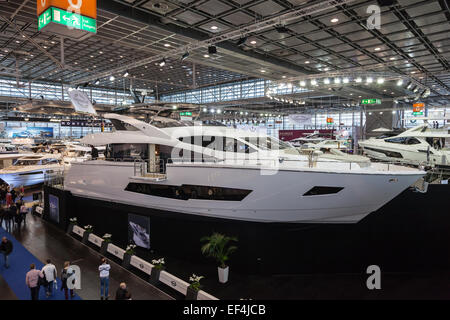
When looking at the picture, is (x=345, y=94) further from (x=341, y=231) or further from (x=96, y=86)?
(x=96, y=86)

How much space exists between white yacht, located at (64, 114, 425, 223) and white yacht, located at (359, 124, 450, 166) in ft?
11.4

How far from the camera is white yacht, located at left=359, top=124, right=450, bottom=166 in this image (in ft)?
29.0

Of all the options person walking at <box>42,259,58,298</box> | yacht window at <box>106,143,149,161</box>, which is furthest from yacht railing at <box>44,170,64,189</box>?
person walking at <box>42,259,58,298</box>

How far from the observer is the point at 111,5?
810 cm

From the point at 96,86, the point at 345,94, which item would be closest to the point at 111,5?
the point at 345,94

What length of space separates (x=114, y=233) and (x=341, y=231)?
7.10 metres

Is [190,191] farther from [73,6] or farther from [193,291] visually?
[73,6]

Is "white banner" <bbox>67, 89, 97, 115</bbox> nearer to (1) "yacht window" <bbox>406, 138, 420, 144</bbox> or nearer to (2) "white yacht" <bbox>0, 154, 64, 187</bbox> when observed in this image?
(2) "white yacht" <bbox>0, 154, 64, 187</bbox>

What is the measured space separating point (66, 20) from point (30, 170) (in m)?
13.2

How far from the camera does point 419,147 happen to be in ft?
30.6

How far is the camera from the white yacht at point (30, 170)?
14.6 meters

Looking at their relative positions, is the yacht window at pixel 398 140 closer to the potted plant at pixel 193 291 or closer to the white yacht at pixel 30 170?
the potted plant at pixel 193 291

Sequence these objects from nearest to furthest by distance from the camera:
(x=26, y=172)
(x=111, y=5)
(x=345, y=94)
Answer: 1. (x=111, y=5)
2. (x=26, y=172)
3. (x=345, y=94)
